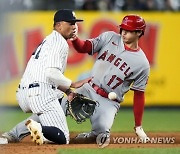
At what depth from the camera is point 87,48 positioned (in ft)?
34.7

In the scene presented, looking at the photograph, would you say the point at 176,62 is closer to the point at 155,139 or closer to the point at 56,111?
the point at 155,139

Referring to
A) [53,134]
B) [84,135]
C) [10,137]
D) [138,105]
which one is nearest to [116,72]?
[138,105]

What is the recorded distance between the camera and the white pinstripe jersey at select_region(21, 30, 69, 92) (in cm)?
943

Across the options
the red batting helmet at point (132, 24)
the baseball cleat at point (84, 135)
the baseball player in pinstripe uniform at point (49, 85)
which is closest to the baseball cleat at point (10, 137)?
the baseball player in pinstripe uniform at point (49, 85)

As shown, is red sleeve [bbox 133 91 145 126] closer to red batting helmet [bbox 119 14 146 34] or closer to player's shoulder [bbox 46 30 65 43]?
red batting helmet [bbox 119 14 146 34]

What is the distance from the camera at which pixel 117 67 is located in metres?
10.4

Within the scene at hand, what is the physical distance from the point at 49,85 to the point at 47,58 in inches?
14.5

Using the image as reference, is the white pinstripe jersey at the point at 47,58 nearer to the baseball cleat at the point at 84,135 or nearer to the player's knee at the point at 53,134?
the player's knee at the point at 53,134

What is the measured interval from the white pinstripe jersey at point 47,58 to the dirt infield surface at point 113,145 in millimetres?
876

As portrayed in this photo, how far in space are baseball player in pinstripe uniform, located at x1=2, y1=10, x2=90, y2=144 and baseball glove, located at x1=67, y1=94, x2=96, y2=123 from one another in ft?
0.94

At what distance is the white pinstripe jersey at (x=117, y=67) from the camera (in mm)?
10375

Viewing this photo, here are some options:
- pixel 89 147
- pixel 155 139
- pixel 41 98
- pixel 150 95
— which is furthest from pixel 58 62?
pixel 150 95

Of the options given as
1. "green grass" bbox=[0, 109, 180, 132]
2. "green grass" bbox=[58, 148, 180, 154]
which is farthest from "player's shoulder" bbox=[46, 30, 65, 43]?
"green grass" bbox=[0, 109, 180, 132]

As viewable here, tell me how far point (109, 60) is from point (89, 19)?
6573mm
